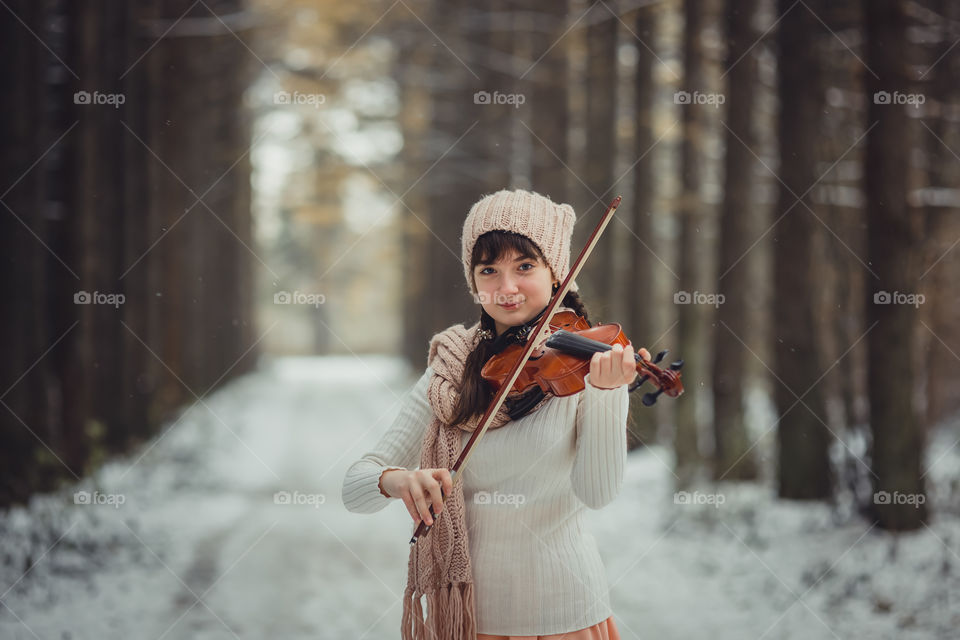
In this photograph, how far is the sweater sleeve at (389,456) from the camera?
2152 millimetres

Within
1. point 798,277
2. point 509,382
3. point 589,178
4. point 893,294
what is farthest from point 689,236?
point 509,382

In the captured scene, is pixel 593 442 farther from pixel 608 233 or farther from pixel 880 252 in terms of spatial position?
pixel 608 233

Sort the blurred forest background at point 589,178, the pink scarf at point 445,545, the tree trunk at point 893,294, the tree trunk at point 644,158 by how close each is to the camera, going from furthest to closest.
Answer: the tree trunk at point 644,158 → the blurred forest background at point 589,178 → the tree trunk at point 893,294 → the pink scarf at point 445,545

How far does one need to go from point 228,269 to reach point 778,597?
642 inches

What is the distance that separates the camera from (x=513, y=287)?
224 centimetres

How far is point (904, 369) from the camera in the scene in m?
6.44

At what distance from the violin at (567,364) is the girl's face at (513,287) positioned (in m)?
0.07

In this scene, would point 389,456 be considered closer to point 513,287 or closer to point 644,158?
point 513,287

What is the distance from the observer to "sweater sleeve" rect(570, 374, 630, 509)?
6.95 ft

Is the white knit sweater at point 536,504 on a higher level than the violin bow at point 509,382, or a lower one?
lower

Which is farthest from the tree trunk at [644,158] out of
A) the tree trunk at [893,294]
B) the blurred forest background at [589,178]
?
the tree trunk at [893,294]

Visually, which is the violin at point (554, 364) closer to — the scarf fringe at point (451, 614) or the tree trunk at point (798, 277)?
the scarf fringe at point (451, 614)

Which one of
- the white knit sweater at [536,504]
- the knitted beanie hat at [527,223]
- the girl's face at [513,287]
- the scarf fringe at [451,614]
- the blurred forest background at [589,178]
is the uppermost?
the blurred forest background at [589,178]

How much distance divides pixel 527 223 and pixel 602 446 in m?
0.57
